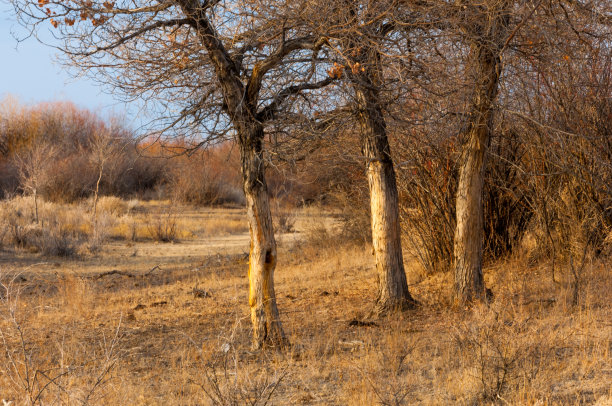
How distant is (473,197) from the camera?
7.80m

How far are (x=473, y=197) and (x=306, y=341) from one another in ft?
9.81

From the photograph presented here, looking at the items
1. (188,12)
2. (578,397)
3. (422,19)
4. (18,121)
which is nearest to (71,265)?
(188,12)

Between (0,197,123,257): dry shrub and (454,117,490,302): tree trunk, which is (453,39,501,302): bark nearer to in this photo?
(454,117,490,302): tree trunk

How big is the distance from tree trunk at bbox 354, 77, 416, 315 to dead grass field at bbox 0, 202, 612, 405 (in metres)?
0.33

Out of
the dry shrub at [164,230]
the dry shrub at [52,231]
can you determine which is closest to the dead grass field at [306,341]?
the dry shrub at [52,231]

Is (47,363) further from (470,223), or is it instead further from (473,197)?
(473,197)

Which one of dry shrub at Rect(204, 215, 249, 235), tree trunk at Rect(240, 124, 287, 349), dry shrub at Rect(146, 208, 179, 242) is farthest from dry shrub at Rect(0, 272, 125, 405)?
dry shrub at Rect(204, 215, 249, 235)

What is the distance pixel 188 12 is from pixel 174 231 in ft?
48.5

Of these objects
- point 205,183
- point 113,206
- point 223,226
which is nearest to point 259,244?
point 223,226

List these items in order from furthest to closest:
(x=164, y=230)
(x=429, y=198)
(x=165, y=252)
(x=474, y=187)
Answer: (x=164, y=230)
(x=165, y=252)
(x=429, y=198)
(x=474, y=187)

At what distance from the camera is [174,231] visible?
20016 millimetres

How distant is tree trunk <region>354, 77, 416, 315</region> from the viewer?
25.5ft

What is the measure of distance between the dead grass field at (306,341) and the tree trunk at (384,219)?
1.08 ft

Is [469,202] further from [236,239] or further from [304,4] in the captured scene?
[236,239]
